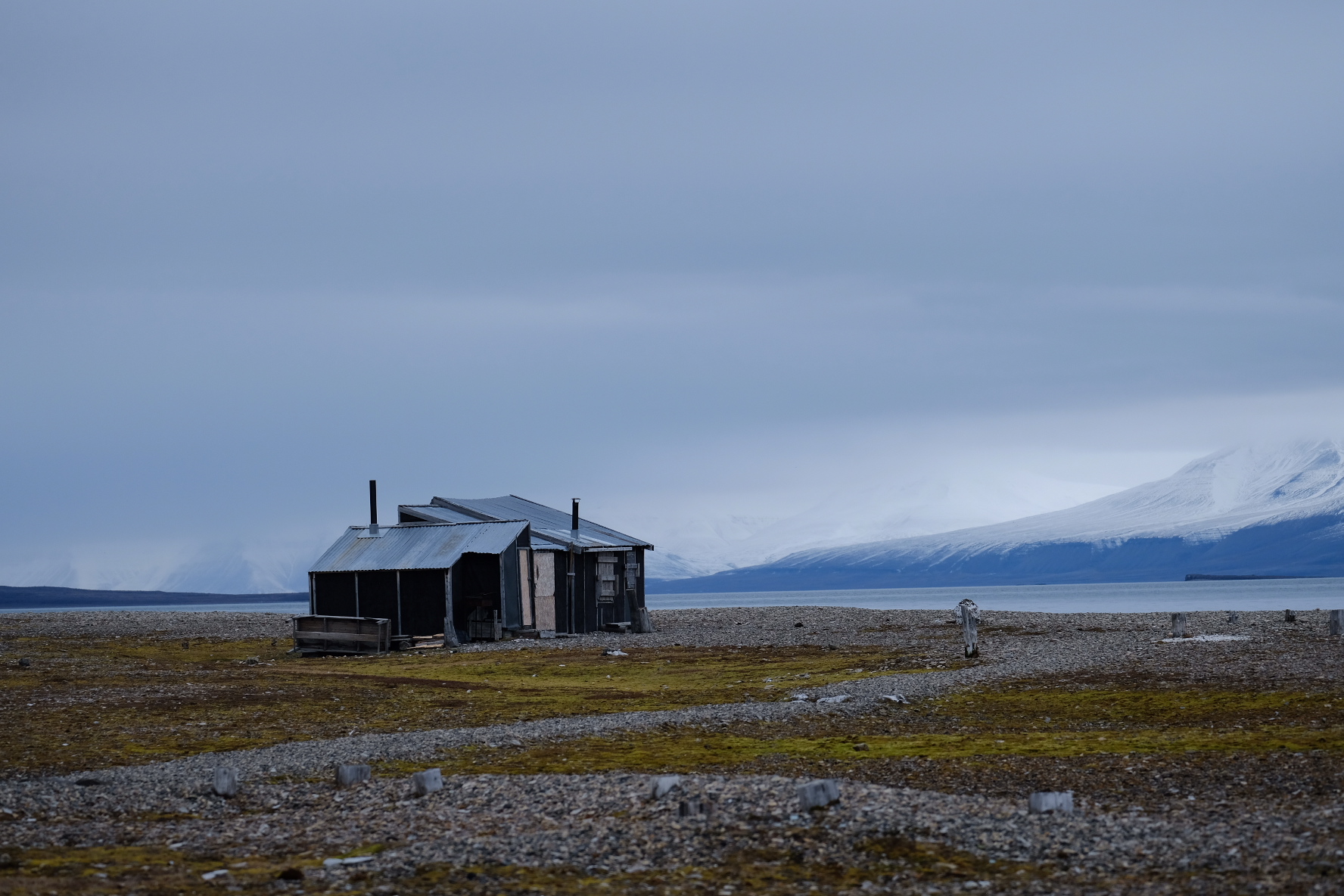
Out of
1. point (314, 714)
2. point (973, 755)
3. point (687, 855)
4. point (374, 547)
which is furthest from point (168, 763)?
point (374, 547)

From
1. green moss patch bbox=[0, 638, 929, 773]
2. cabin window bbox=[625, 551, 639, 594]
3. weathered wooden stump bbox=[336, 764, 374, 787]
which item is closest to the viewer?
weathered wooden stump bbox=[336, 764, 374, 787]

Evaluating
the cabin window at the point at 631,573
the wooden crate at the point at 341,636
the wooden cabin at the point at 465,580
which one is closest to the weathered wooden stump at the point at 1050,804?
the wooden crate at the point at 341,636

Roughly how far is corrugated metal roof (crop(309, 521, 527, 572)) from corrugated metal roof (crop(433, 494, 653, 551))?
389cm

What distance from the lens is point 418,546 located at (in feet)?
171

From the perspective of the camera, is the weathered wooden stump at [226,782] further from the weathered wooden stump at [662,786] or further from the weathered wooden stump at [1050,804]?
the weathered wooden stump at [1050,804]

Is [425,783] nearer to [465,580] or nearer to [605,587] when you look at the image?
[465,580]

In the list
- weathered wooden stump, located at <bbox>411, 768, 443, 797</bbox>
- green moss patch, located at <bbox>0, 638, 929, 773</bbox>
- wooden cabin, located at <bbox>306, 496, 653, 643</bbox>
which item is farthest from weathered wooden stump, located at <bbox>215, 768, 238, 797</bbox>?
wooden cabin, located at <bbox>306, 496, 653, 643</bbox>

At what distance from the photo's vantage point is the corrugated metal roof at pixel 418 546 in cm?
5069

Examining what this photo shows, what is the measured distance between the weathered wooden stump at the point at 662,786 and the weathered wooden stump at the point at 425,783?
2695mm

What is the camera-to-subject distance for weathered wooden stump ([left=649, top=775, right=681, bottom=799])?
49.1ft

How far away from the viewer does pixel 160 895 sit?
11.9 meters

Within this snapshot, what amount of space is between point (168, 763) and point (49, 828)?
191 inches

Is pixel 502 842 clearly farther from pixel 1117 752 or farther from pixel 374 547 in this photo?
pixel 374 547

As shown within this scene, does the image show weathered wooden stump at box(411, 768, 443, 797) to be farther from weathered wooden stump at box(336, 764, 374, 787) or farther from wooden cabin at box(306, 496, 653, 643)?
wooden cabin at box(306, 496, 653, 643)
